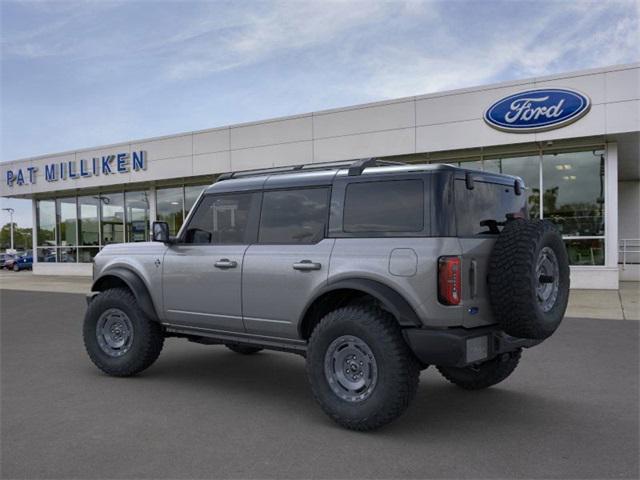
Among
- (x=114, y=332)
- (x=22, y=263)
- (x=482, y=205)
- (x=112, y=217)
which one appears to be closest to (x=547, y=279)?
(x=482, y=205)

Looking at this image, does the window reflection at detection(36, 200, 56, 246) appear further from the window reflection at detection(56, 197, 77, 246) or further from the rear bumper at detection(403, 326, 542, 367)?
the rear bumper at detection(403, 326, 542, 367)

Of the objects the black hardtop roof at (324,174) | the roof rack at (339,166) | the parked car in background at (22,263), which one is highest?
the roof rack at (339,166)

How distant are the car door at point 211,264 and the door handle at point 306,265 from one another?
676mm

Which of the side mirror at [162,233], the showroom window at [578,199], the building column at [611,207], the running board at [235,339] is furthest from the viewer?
the showroom window at [578,199]

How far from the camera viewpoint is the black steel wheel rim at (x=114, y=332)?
20.6ft

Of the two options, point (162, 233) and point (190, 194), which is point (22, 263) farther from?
point (162, 233)

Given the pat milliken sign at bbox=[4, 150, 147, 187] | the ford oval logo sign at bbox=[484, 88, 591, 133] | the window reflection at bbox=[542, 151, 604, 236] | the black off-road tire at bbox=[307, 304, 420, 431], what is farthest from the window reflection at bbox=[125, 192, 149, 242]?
the black off-road tire at bbox=[307, 304, 420, 431]

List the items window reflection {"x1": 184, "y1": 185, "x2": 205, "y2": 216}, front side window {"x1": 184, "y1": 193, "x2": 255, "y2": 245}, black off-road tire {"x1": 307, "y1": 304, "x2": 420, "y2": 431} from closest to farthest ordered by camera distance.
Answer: black off-road tire {"x1": 307, "y1": 304, "x2": 420, "y2": 431}
front side window {"x1": 184, "y1": 193, "x2": 255, "y2": 245}
window reflection {"x1": 184, "y1": 185, "x2": 205, "y2": 216}

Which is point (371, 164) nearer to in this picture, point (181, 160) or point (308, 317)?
point (308, 317)

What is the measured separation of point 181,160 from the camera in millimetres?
20750

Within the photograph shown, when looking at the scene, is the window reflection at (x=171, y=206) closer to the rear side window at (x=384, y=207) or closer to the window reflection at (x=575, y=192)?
the window reflection at (x=575, y=192)

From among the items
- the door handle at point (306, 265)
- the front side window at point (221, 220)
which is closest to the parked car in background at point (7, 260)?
the front side window at point (221, 220)

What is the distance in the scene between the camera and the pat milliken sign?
2209 centimetres

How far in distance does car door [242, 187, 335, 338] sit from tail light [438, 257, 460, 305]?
0.98 m
